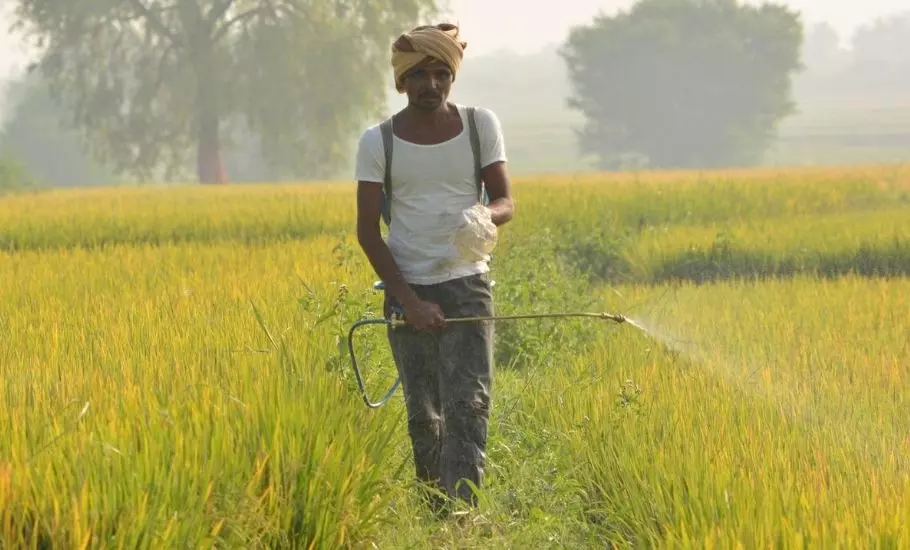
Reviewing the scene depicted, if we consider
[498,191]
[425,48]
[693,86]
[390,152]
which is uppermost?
[693,86]

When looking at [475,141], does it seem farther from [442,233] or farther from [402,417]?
[402,417]

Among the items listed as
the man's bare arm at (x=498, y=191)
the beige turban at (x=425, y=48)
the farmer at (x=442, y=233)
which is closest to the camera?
the beige turban at (x=425, y=48)

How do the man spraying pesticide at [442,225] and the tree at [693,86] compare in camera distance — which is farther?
the tree at [693,86]

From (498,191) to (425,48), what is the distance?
21.9 inches

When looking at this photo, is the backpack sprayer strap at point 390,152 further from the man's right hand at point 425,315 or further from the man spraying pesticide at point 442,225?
the man's right hand at point 425,315

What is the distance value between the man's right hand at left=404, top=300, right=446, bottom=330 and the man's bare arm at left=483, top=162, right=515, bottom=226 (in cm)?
34

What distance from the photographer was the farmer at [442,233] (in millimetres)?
3965

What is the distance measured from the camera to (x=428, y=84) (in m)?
3.95

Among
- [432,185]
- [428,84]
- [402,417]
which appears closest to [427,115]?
[428,84]

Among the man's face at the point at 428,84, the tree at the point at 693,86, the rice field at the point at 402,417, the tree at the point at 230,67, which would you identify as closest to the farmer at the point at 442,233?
the man's face at the point at 428,84

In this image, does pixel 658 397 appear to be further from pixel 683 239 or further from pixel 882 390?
pixel 683 239

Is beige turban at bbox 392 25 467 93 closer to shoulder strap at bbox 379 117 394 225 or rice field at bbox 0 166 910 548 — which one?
shoulder strap at bbox 379 117 394 225

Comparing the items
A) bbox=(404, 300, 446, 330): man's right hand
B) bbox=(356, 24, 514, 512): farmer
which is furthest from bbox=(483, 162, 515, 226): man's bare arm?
bbox=(404, 300, 446, 330): man's right hand

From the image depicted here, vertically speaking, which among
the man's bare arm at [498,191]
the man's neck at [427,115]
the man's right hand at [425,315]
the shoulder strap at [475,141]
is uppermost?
the man's neck at [427,115]
